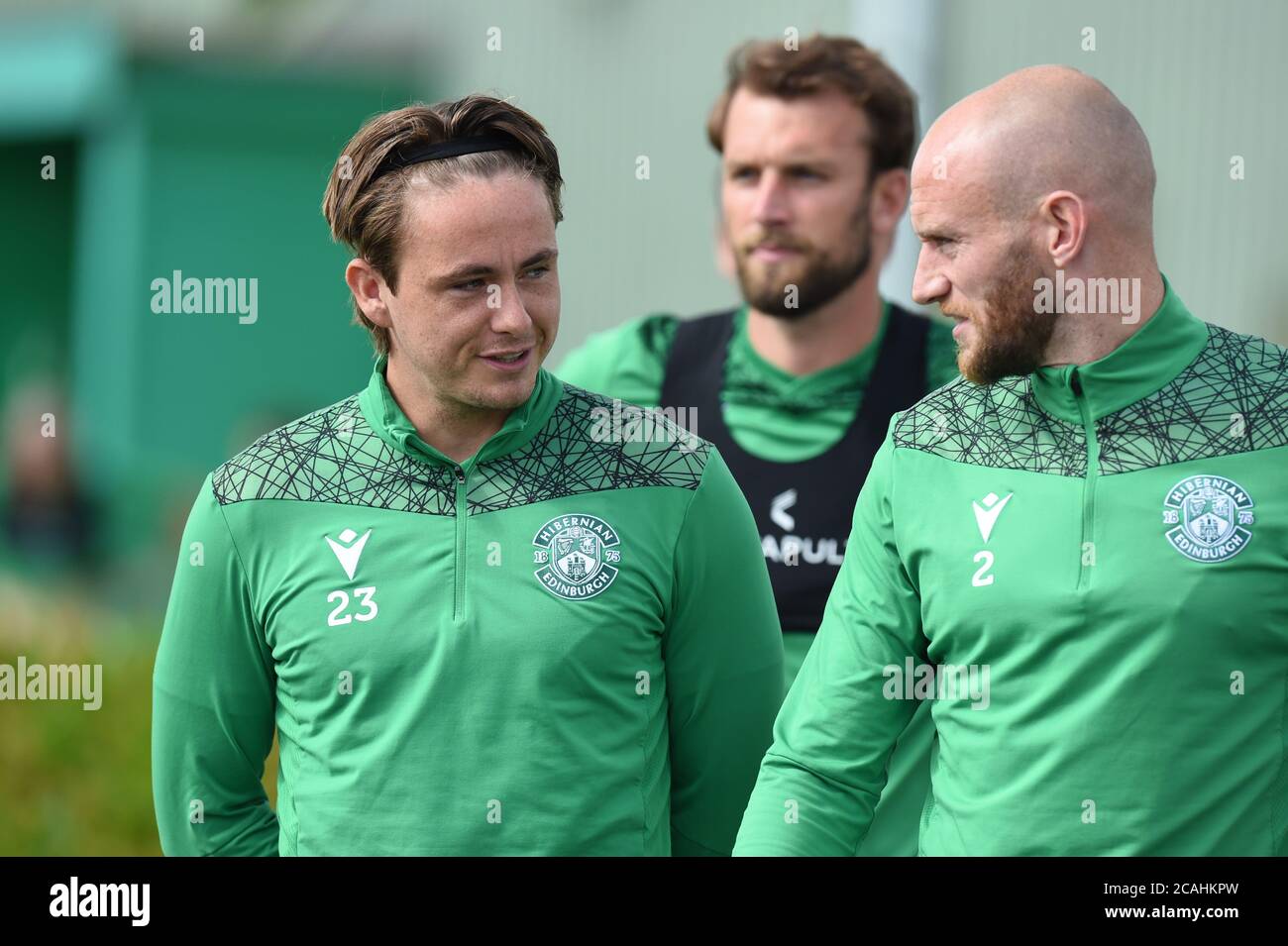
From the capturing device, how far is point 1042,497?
289 cm

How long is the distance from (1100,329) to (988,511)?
35 centimetres

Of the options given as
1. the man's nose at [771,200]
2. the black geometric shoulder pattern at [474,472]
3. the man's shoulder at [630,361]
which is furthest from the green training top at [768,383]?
the black geometric shoulder pattern at [474,472]

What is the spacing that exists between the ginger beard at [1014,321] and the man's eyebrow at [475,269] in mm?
714

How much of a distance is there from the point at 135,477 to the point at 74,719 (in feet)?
15.9

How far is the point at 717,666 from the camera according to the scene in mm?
3162

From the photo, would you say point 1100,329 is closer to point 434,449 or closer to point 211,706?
point 434,449

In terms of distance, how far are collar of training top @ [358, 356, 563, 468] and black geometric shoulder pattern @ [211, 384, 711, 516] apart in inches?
0.6

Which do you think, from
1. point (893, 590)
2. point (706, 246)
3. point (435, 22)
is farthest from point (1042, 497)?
point (435, 22)

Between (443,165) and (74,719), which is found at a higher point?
(443,165)

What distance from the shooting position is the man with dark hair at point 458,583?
9.65 ft

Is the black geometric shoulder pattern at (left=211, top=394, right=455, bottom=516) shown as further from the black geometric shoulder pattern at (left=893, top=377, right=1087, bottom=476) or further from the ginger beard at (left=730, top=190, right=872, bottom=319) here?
the ginger beard at (left=730, top=190, right=872, bottom=319)

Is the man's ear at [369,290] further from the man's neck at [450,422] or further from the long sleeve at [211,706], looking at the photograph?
the long sleeve at [211,706]

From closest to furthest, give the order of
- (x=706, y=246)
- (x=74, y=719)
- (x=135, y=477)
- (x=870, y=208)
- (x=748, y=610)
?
(x=748, y=610)
(x=870, y=208)
(x=74, y=719)
(x=706, y=246)
(x=135, y=477)

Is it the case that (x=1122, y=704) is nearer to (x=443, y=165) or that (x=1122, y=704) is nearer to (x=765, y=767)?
(x=765, y=767)
